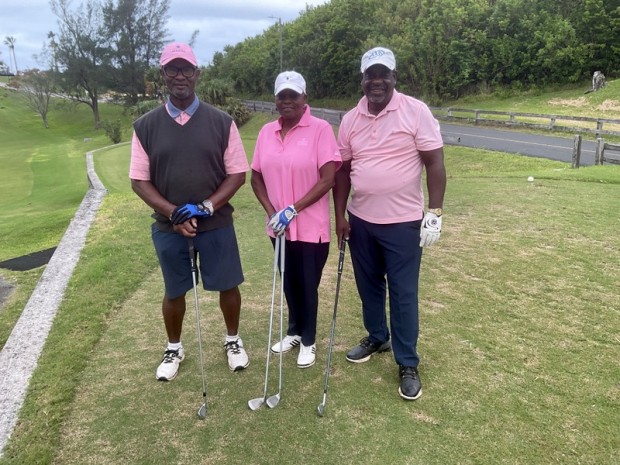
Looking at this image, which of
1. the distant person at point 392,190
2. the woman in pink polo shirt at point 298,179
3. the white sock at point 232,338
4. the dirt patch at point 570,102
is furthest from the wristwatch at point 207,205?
the dirt patch at point 570,102

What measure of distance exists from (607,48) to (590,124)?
12647 millimetres

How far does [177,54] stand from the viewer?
3.21 meters

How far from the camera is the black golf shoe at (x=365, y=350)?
379 cm

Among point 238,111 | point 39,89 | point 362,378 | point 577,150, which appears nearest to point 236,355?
point 362,378

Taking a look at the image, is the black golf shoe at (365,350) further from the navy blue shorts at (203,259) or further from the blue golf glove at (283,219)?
the blue golf glove at (283,219)

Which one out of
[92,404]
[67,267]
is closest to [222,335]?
[92,404]

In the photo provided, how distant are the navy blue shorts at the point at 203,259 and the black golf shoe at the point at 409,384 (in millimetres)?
1346

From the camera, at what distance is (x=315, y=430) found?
9.81 ft

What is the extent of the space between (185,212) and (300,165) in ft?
2.65

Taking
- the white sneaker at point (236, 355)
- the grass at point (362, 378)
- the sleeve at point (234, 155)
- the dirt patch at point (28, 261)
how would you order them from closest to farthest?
the grass at point (362, 378), the sleeve at point (234, 155), the white sneaker at point (236, 355), the dirt patch at point (28, 261)

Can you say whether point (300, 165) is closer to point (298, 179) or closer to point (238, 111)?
point (298, 179)

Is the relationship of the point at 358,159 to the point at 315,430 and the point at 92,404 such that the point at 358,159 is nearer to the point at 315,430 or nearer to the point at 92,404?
the point at 315,430

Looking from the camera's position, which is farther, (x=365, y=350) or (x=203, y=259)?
(x=365, y=350)

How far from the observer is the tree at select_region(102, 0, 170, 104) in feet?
199
